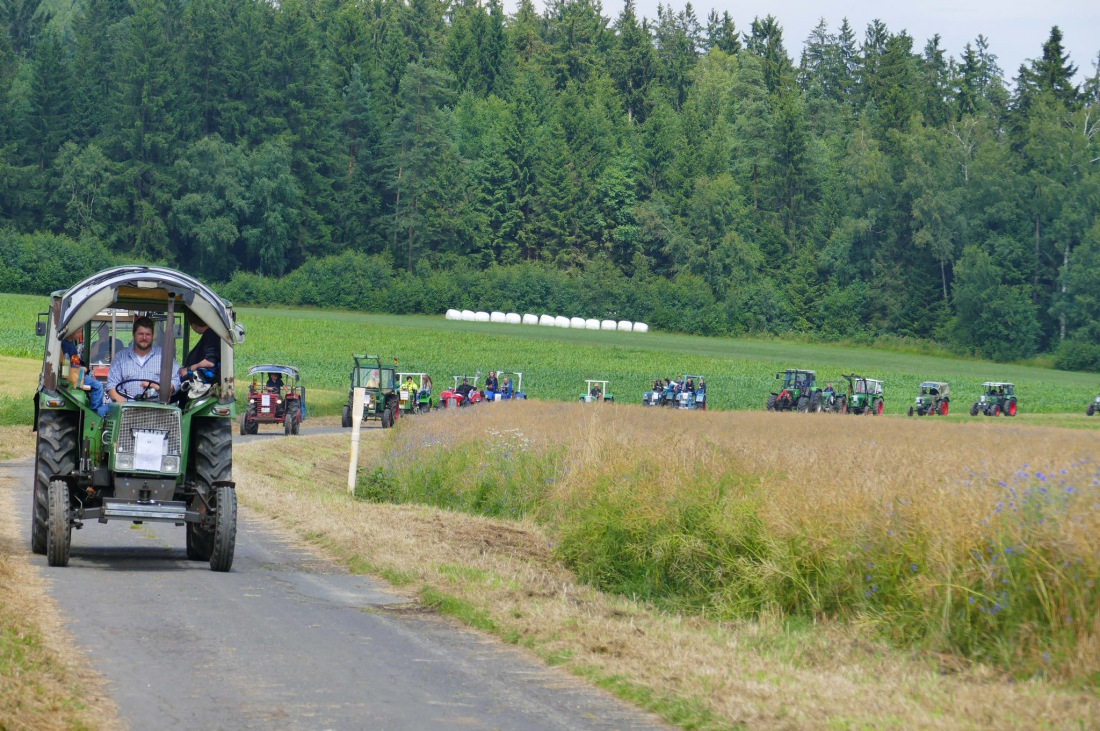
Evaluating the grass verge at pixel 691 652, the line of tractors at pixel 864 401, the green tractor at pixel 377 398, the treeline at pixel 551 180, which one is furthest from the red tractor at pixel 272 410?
the treeline at pixel 551 180

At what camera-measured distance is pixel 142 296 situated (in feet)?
45.6

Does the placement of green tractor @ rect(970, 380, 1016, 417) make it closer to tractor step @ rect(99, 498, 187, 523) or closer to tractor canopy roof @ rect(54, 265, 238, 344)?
tractor canopy roof @ rect(54, 265, 238, 344)

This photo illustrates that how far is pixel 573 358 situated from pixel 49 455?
68.8 m

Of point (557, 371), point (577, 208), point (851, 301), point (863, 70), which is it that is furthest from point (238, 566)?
point (863, 70)

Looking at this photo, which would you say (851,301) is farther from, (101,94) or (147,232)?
(101,94)

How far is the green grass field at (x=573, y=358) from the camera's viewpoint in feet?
221

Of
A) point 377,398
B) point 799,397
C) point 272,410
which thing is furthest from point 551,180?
point 272,410

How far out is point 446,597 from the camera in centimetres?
1189

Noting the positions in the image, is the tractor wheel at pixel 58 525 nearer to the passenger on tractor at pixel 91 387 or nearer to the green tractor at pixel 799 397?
the passenger on tractor at pixel 91 387

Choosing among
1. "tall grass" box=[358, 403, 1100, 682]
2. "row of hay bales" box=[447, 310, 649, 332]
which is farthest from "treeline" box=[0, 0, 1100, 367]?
"tall grass" box=[358, 403, 1100, 682]

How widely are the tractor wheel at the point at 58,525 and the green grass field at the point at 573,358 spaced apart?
132 ft

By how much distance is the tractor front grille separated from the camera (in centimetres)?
1293

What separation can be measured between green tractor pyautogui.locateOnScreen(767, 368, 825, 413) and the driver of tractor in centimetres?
4543

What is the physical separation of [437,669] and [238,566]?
5048mm
